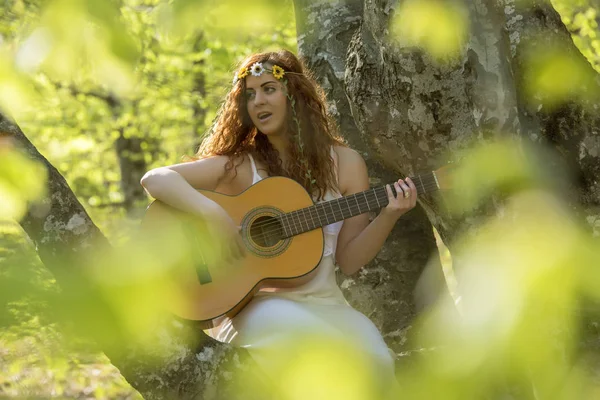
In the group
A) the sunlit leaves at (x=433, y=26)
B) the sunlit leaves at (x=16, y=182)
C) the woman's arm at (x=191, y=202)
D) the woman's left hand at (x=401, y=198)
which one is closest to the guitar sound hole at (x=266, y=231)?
the woman's arm at (x=191, y=202)

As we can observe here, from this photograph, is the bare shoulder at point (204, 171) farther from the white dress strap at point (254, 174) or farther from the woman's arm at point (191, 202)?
the white dress strap at point (254, 174)

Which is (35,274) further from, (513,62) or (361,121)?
(513,62)

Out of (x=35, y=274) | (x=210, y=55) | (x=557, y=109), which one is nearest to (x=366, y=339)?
(x=557, y=109)

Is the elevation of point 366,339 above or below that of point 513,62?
below

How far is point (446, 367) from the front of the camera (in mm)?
1832

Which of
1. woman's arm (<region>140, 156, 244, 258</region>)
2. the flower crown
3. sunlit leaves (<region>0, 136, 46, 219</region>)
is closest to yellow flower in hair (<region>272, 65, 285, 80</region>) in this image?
the flower crown

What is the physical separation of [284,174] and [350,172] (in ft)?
0.92

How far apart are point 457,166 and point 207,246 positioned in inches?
38.3

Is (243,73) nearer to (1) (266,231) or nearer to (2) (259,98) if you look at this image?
(2) (259,98)

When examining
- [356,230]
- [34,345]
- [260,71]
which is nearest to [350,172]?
[356,230]

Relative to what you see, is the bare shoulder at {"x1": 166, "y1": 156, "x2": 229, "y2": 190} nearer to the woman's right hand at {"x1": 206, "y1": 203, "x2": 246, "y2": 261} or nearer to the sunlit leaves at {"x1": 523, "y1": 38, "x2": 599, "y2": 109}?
the woman's right hand at {"x1": 206, "y1": 203, "x2": 246, "y2": 261}

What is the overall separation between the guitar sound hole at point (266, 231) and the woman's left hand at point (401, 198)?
0.44m

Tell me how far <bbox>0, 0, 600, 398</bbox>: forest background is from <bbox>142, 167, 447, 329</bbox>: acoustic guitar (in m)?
0.51

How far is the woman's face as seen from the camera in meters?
3.21
